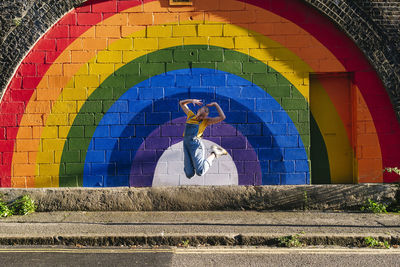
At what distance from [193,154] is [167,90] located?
1.41 meters

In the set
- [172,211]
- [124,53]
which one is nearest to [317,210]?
[172,211]

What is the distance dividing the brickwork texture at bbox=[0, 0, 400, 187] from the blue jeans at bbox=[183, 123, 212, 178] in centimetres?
18

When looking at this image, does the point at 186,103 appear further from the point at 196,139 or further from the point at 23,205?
the point at 23,205

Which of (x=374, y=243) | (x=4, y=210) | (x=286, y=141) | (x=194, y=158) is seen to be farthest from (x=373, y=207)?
(x=4, y=210)

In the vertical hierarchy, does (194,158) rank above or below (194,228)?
above

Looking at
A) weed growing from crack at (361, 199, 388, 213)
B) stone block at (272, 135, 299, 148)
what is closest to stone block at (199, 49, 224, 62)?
stone block at (272, 135, 299, 148)

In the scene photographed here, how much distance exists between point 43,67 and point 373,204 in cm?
716

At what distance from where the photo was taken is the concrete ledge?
8414 millimetres

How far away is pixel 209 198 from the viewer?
8438 millimetres

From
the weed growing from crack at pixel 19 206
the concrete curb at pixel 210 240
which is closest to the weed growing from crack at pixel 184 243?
the concrete curb at pixel 210 240

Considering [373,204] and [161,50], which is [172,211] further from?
[373,204]

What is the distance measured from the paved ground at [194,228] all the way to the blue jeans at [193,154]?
2.83ft

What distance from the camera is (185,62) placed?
865 centimetres

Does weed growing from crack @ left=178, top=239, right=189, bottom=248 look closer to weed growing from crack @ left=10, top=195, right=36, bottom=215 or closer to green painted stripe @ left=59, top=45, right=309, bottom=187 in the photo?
green painted stripe @ left=59, top=45, right=309, bottom=187
